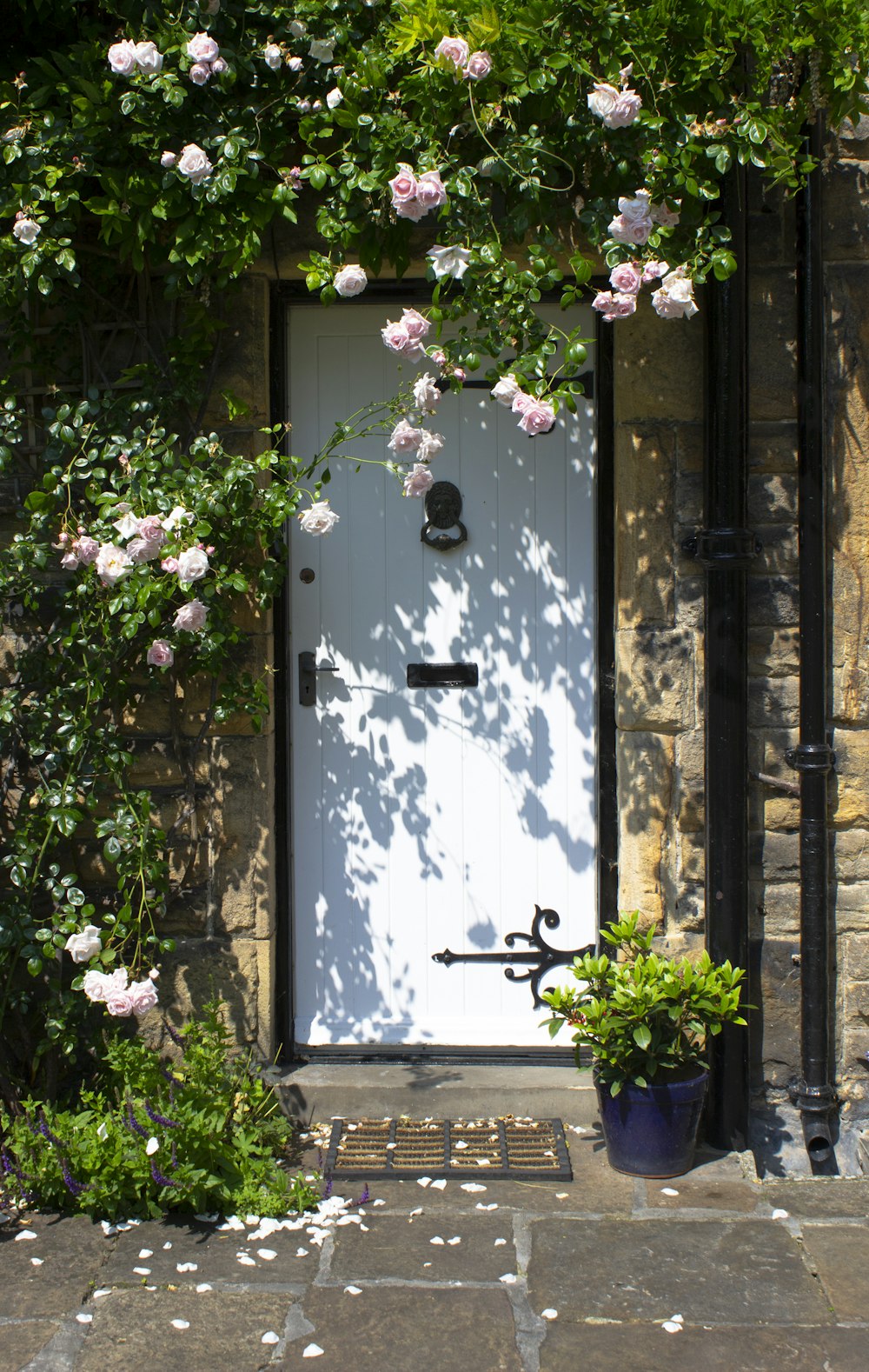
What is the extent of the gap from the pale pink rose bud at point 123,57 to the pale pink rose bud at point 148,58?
1 centimetres

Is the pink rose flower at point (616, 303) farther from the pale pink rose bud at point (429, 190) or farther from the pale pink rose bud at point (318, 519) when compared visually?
the pale pink rose bud at point (318, 519)

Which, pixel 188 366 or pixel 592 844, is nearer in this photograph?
pixel 188 366

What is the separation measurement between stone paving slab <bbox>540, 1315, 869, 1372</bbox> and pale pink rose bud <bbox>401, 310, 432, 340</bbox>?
229 centimetres

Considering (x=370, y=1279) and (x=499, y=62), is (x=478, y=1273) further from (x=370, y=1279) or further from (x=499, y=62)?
(x=499, y=62)

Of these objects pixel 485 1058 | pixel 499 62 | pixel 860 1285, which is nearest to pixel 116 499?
pixel 499 62

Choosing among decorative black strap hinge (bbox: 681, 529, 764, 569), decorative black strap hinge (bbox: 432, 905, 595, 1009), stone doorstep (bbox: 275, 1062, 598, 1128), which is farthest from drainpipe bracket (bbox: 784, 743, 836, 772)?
stone doorstep (bbox: 275, 1062, 598, 1128)

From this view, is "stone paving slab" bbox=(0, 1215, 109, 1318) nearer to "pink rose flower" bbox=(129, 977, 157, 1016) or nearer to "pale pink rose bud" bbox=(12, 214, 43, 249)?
"pink rose flower" bbox=(129, 977, 157, 1016)

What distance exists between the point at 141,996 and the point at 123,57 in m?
2.34

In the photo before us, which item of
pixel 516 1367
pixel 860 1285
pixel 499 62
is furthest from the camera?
pixel 499 62

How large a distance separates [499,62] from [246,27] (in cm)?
72

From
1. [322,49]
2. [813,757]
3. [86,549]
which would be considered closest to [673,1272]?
[813,757]

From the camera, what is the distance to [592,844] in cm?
369

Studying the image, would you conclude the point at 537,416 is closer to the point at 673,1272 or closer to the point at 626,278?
the point at 626,278

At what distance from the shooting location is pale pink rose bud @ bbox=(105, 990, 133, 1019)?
3066mm
